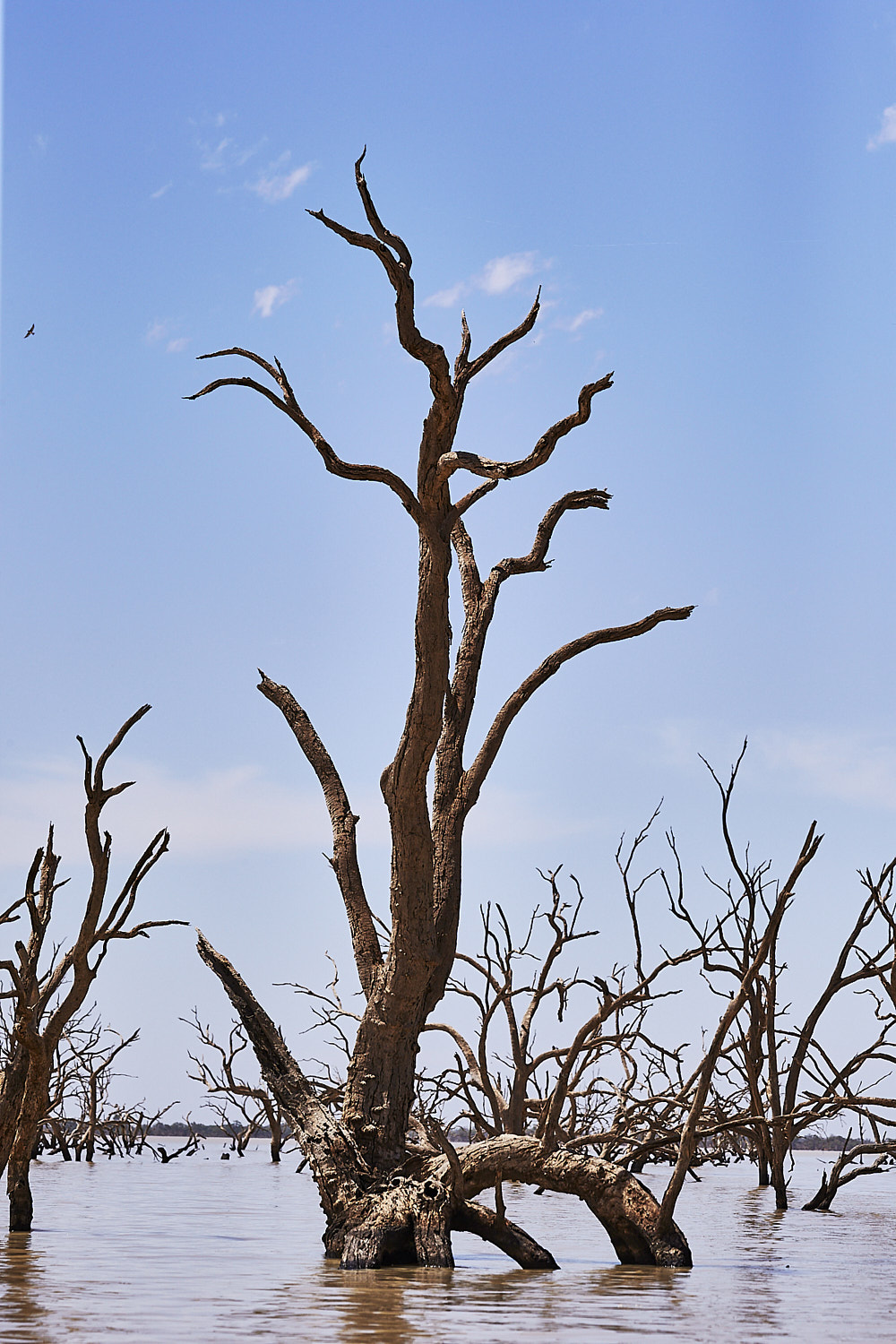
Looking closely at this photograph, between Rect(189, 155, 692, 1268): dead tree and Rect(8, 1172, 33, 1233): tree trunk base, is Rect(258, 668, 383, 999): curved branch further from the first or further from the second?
Rect(8, 1172, 33, 1233): tree trunk base

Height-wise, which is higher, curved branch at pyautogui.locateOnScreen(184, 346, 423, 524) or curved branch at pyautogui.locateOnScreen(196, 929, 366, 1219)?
curved branch at pyautogui.locateOnScreen(184, 346, 423, 524)

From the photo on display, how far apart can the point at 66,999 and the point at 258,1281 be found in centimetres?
284

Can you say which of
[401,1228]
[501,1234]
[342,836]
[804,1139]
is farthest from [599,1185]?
[804,1139]

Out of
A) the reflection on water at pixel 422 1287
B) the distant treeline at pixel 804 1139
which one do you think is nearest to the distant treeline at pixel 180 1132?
the distant treeline at pixel 804 1139

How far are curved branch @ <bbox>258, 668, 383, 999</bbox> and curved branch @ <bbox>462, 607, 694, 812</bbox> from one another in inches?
36.5

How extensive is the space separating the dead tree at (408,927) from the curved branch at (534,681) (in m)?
0.08

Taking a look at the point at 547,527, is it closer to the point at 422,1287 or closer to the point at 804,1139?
the point at 422,1287

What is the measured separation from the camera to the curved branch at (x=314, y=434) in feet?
29.3

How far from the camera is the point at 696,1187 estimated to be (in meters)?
20.2

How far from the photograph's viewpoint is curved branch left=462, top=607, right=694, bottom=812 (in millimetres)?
10188

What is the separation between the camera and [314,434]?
30.5 feet

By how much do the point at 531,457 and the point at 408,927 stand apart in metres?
3.25

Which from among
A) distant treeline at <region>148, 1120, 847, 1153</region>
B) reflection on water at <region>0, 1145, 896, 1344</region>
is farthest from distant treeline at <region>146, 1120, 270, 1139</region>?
reflection on water at <region>0, 1145, 896, 1344</region>

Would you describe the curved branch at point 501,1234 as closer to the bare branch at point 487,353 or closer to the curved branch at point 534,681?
the curved branch at point 534,681
